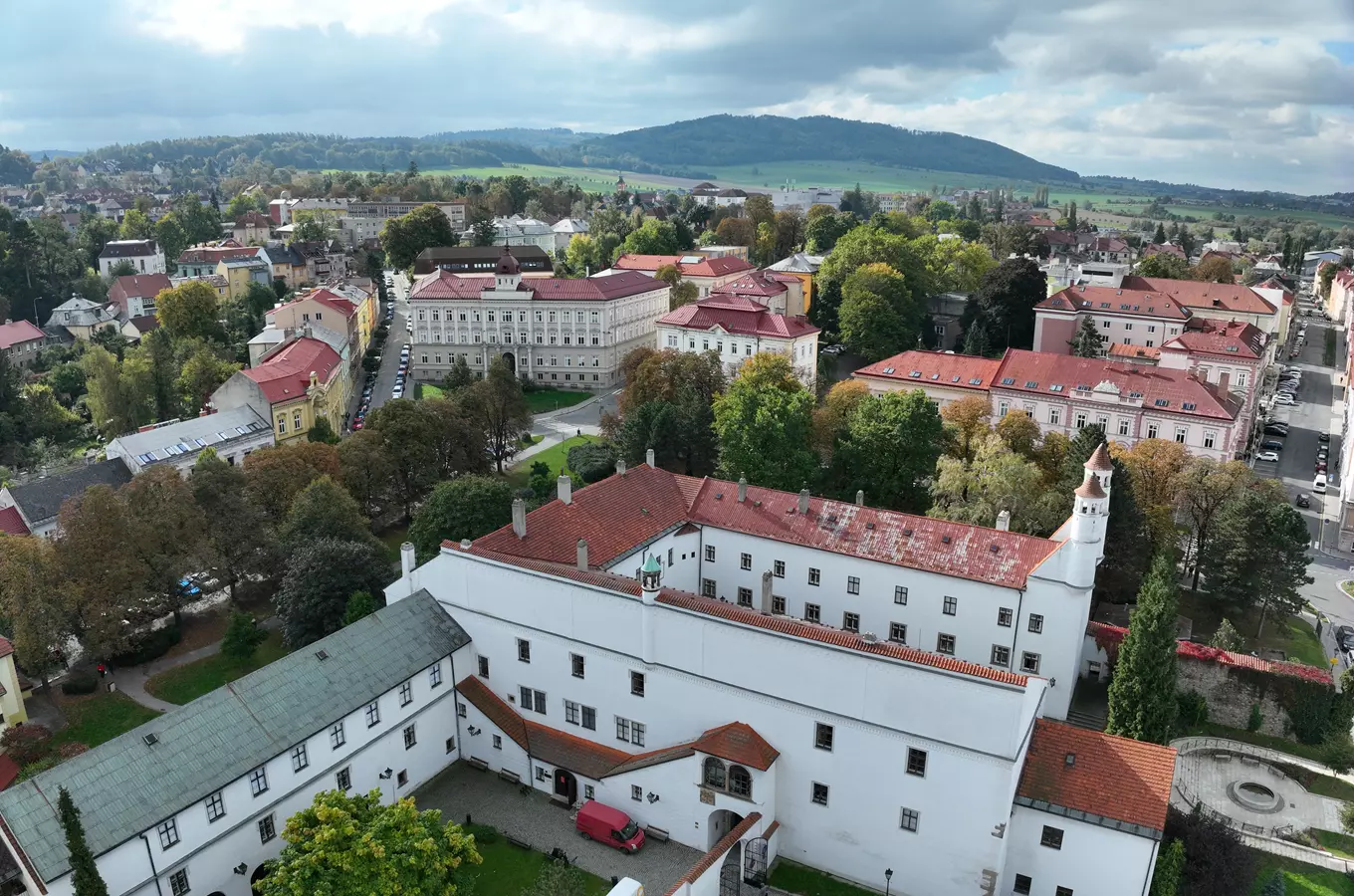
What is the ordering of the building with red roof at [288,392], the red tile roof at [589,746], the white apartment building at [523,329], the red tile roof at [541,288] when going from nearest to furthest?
the red tile roof at [589,746] < the building with red roof at [288,392] < the white apartment building at [523,329] < the red tile roof at [541,288]

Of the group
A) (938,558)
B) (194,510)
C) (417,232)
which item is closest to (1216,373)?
(938,558)

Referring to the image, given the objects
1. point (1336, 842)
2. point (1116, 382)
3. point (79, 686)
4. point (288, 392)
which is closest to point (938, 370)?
point (1116, 382)

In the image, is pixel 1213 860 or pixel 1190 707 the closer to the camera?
pixel 1213 860

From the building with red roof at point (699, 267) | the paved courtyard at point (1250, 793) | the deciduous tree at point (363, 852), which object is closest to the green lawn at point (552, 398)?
the building with red roof at point (699, 267)

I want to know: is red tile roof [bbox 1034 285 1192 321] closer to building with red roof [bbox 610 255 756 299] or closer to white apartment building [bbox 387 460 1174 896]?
building with red roof [bbox 610 255 756 299]

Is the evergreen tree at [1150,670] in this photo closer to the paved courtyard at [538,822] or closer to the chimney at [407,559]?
the paved courtyard at [538,822]

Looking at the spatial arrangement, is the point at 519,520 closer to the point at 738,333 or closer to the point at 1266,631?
the point at 1266,631
